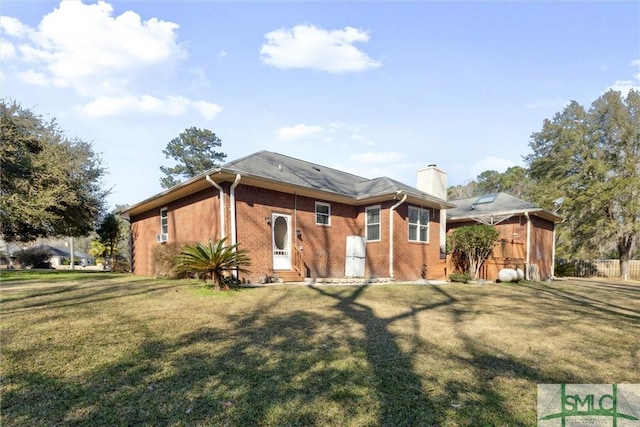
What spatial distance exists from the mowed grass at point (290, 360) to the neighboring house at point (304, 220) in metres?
3.95

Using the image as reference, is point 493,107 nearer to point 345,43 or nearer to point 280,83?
point 345,43

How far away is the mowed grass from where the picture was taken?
274 centimetres

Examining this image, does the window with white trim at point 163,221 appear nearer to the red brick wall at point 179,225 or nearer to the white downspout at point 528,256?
the red brick wall at point 179,225

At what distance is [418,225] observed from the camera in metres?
14.6

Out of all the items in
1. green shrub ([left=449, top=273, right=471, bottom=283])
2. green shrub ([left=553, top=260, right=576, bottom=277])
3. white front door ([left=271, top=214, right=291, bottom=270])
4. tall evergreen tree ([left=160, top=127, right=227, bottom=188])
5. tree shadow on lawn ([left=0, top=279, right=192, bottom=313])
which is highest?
tall evergreen tree ([left=160, top=127, right=227, bottom=188])

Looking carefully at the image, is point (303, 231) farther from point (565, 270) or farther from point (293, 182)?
point (565, 270)

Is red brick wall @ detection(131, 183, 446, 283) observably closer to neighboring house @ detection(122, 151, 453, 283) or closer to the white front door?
neighboring house @ detection(122, 151, 453, 283)

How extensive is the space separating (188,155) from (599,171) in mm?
38289

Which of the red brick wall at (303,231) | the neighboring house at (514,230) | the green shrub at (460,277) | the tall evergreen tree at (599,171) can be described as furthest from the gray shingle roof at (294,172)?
the tall evergreen tree at (599,171)

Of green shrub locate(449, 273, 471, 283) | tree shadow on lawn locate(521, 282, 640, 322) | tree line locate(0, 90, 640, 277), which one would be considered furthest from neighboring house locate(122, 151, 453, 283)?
tree shadow on lawn locate(521, 282, 640, 322)

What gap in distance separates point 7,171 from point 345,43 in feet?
53.4

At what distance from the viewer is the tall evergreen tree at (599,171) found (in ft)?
71.1

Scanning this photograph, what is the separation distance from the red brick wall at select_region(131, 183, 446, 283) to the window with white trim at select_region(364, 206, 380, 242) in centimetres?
21

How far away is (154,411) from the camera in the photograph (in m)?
2.70
